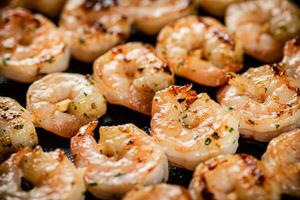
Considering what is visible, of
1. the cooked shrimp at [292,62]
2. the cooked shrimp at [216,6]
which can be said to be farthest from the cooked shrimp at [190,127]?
the cooked shrimp at [216,6]

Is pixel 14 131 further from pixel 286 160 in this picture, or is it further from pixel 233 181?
pixel 286 160

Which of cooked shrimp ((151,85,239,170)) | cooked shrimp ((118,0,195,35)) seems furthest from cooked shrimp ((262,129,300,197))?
cooked shrimp ((118,0,195,35))

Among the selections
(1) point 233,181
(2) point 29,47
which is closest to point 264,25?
(1) point 233,181

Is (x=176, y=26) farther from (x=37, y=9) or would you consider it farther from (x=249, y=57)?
(x=37, y=9)

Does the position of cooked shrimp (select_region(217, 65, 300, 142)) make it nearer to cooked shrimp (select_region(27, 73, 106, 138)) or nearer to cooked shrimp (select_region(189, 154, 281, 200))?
cooked shrimp (select_region(189, 154, 281, 200))

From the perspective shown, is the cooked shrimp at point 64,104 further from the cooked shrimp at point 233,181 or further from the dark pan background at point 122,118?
the cooked shrimp at point 233,181

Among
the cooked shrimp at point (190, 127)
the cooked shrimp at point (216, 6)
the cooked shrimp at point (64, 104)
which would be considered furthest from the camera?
the cooked shrimp at point (216, 6)
